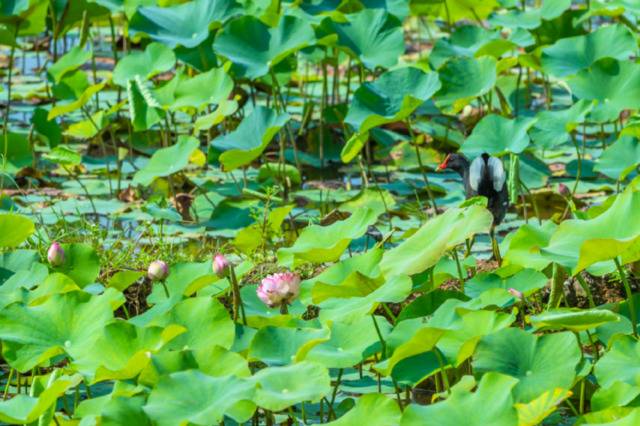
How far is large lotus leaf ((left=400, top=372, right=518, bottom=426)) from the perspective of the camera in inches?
79.1

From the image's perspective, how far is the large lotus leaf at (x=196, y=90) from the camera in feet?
14.2

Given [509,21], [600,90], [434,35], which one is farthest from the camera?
[434,35]

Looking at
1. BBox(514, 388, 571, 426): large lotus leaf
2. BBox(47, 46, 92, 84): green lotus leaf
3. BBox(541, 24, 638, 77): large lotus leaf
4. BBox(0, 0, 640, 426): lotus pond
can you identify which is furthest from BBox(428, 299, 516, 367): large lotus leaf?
BBox(47, 46, 92, 84): green lotus leaf

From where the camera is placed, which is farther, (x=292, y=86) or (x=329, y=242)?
(x=292, y=86)

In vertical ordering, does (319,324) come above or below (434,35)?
above

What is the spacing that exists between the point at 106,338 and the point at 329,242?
2.41 feet

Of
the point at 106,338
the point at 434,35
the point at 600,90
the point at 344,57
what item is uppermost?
the point at 106,338

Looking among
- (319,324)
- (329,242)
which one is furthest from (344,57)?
(319,324)

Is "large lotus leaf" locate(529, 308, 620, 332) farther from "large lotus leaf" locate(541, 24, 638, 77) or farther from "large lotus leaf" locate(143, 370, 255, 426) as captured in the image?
"large lotus leaf" locate(541, 24, 638, 77)

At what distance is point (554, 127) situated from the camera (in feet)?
13.5

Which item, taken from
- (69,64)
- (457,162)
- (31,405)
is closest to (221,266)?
(31,405)

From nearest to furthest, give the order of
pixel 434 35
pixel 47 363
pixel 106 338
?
pixel 106 338 < pixel 47 363 < pixel 434 35

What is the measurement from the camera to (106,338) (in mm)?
2328

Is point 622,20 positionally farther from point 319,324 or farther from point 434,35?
point 319,324
